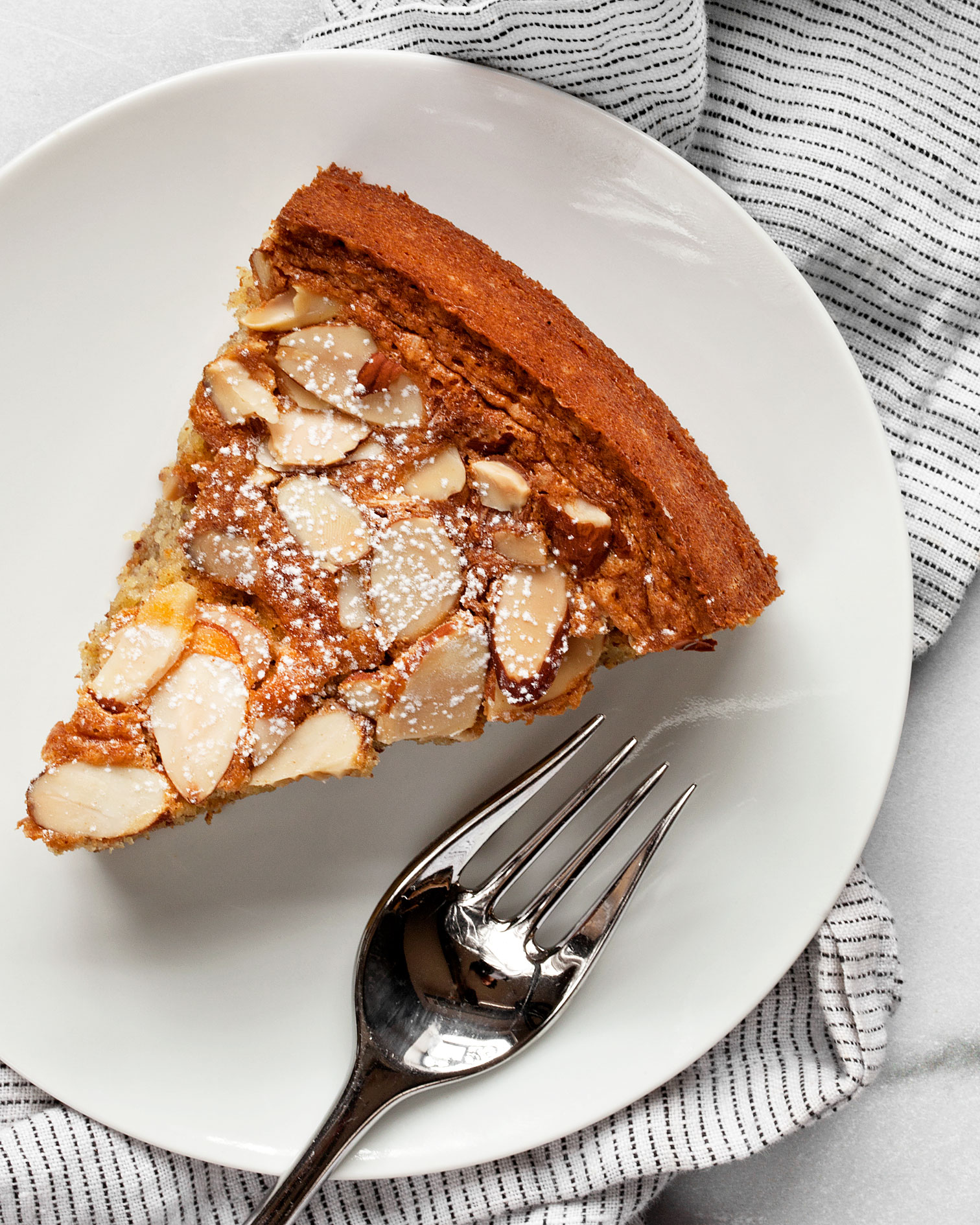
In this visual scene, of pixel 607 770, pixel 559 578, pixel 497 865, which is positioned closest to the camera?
pixel 559 578

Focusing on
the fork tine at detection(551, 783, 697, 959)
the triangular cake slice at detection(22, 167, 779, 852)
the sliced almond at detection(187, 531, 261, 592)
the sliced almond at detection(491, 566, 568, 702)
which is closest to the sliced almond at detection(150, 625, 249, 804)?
the triangular cake slice at detection(22, 167, 779, 852)

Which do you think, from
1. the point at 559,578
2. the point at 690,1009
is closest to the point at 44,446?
the point at 559,578

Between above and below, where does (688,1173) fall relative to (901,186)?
below

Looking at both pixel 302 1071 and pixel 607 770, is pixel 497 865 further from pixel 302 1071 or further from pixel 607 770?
pixel 302 1071

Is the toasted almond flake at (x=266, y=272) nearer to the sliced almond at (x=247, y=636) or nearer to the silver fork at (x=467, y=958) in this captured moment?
the sliced almond at (x=247, y=636)

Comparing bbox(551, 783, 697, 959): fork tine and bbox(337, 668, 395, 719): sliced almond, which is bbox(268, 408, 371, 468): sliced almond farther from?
bbox(551, 783, 697, 959): fork tine

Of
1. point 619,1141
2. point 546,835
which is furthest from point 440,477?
point 619,1141
